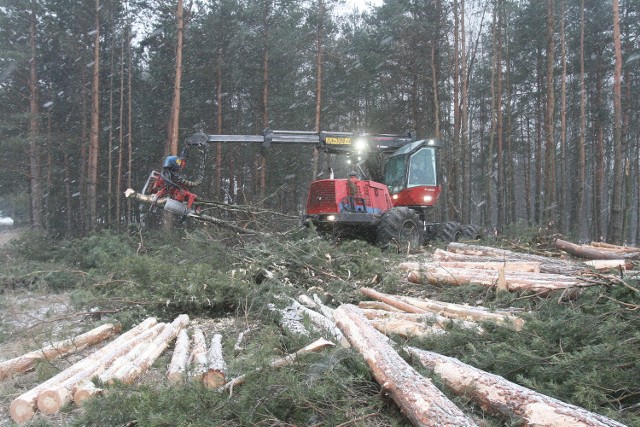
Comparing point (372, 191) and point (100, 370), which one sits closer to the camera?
point (100, 370)

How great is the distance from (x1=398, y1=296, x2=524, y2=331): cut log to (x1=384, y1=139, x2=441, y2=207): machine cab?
6.21 metres

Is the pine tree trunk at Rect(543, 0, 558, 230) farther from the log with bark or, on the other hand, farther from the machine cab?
the log with bark

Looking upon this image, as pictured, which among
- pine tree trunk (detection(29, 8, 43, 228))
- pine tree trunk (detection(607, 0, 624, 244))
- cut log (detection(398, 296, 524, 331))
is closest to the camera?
cut log (detection(398, 296, 524, 331))

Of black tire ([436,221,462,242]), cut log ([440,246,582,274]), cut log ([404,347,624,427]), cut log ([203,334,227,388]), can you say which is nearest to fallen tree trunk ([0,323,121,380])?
cut log ([203,334,227,388])

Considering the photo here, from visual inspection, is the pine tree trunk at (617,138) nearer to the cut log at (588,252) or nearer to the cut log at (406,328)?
the cut log at (588,252)

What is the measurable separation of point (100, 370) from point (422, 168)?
9256mm

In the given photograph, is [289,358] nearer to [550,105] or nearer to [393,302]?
[393,302]

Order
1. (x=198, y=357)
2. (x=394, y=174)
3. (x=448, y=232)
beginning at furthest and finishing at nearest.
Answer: (x=394, y=174) < (x=448, y=232) < (x=198, y=357)

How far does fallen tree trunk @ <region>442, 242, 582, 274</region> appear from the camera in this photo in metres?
6.89

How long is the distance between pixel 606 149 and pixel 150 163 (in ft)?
82.0

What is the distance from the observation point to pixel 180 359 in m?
4.51

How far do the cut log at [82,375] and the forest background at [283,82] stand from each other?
41.5 ft

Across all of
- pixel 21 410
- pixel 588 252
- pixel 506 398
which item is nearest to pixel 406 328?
pixel 506 398

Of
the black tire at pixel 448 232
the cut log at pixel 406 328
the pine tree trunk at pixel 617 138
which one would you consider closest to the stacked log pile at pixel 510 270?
the cut log at pixel 406 328
